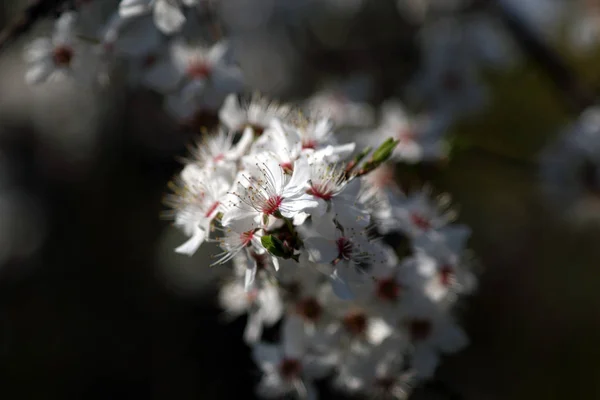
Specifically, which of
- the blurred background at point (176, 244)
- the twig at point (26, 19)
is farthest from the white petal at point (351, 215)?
the blurred background at point (176, 244)

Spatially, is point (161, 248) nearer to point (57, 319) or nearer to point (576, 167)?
point (57, 319)

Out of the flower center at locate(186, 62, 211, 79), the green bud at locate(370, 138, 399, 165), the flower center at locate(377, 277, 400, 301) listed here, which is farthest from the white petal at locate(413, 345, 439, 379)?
the flower center at locate(186, 62, 211, 79)

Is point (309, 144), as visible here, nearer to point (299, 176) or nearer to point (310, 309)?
point (299, 176)

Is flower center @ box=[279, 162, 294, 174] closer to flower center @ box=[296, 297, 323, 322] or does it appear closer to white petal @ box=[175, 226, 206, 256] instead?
white petal @ box=[175, 226, 206, 256]

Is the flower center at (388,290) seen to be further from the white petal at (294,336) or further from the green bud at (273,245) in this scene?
the green bud at (273,245)

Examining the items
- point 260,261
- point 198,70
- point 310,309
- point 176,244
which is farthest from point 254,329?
point 176,244

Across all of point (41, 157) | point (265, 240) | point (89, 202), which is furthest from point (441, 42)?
point (41, 157)
